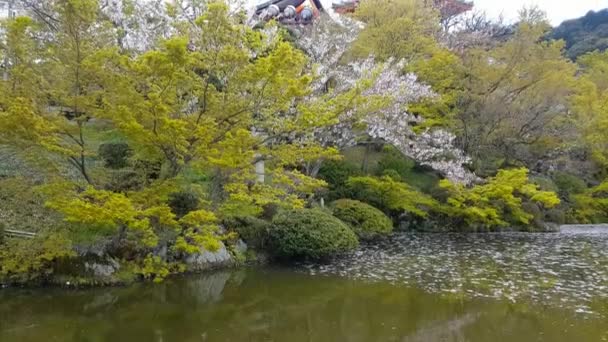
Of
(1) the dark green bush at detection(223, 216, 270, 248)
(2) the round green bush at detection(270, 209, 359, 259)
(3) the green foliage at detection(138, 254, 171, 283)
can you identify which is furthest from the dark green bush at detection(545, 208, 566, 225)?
(3) the green foliage at detection(138, 254, 171, 283)

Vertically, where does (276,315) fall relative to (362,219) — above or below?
below

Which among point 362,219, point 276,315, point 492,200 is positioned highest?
point 492,200

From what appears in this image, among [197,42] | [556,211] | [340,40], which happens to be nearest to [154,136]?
[197,42]

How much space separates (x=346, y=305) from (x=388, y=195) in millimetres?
8238

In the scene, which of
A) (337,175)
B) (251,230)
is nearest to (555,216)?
(337,175)

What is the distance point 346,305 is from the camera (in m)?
7.75

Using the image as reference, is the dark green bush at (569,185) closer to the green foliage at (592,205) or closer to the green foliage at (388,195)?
the green foliage at (592,205)

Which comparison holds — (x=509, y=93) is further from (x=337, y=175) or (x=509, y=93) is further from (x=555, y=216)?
(x=337, y=175)

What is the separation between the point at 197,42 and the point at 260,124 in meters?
2.05

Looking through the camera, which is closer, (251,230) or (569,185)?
(251,230)

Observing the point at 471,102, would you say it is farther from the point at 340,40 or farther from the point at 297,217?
the point at 297,217

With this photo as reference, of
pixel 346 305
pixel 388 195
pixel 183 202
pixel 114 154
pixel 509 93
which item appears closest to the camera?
pixel 346 305

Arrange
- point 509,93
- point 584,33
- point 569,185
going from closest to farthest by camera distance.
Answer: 1. point 509,93
2. point 569,185
3. point 584,33

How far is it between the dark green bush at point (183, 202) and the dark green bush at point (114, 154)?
262 cm
